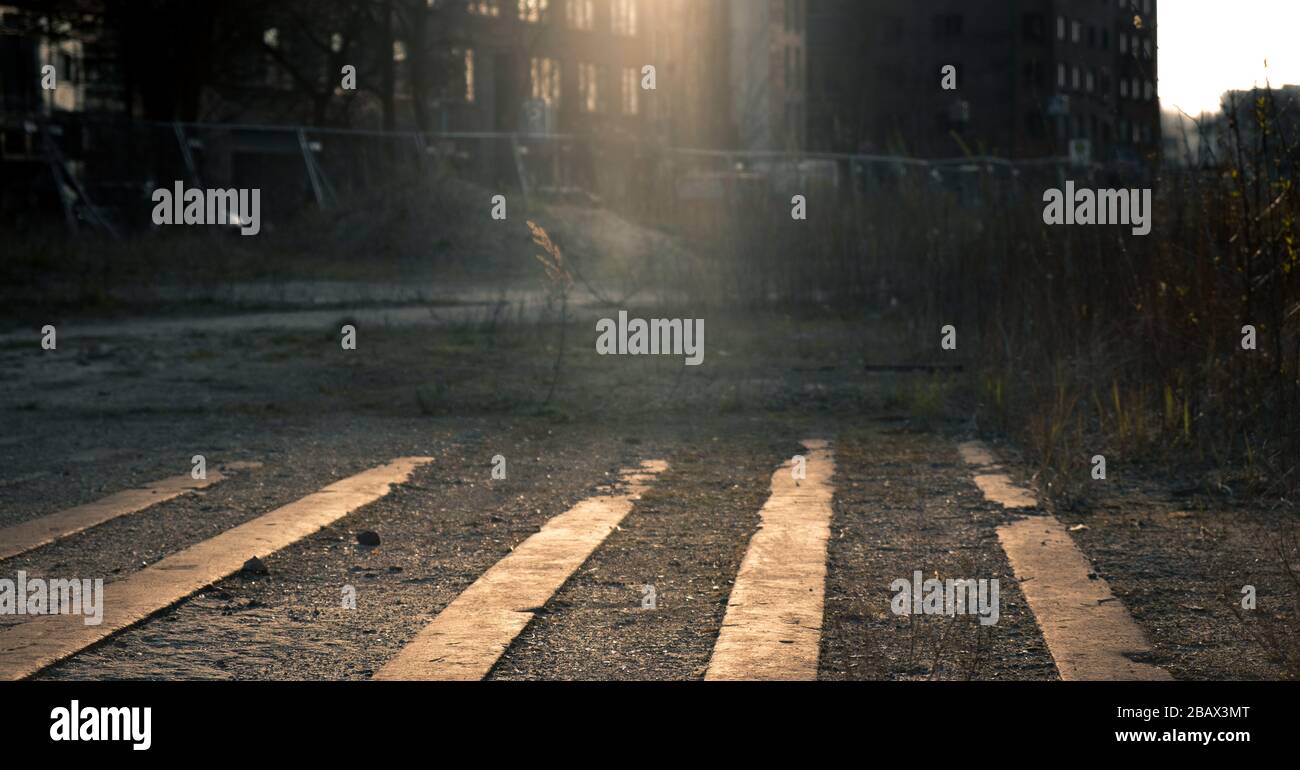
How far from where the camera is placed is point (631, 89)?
58156 mm

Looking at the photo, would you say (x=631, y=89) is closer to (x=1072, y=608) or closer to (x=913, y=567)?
(x=913, y=567)

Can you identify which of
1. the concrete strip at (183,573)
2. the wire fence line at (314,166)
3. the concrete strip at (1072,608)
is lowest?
the concrete strip at (1072,608)

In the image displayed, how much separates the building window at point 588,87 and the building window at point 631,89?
1.51m

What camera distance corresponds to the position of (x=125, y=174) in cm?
2734

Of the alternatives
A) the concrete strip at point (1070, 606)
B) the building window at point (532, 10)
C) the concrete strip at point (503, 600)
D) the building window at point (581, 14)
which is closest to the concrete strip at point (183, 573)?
the concrete strip at point (503, 600)

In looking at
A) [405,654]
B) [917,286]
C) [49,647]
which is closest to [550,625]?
[405,654]

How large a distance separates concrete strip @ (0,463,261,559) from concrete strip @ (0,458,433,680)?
0.53 metres

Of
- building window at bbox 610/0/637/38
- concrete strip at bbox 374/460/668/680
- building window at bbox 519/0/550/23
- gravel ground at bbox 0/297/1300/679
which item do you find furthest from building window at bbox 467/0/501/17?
concrete strip at bbox 374/460/668/680

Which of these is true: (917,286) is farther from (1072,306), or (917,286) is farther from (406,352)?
(1072,306)

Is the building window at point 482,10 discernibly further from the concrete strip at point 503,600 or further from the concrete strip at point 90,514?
the concrete strip at point 503,600

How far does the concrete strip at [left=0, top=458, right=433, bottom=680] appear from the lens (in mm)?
4148

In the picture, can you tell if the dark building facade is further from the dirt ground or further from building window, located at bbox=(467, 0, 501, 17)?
the dirt ground

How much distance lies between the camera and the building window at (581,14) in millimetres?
54500
